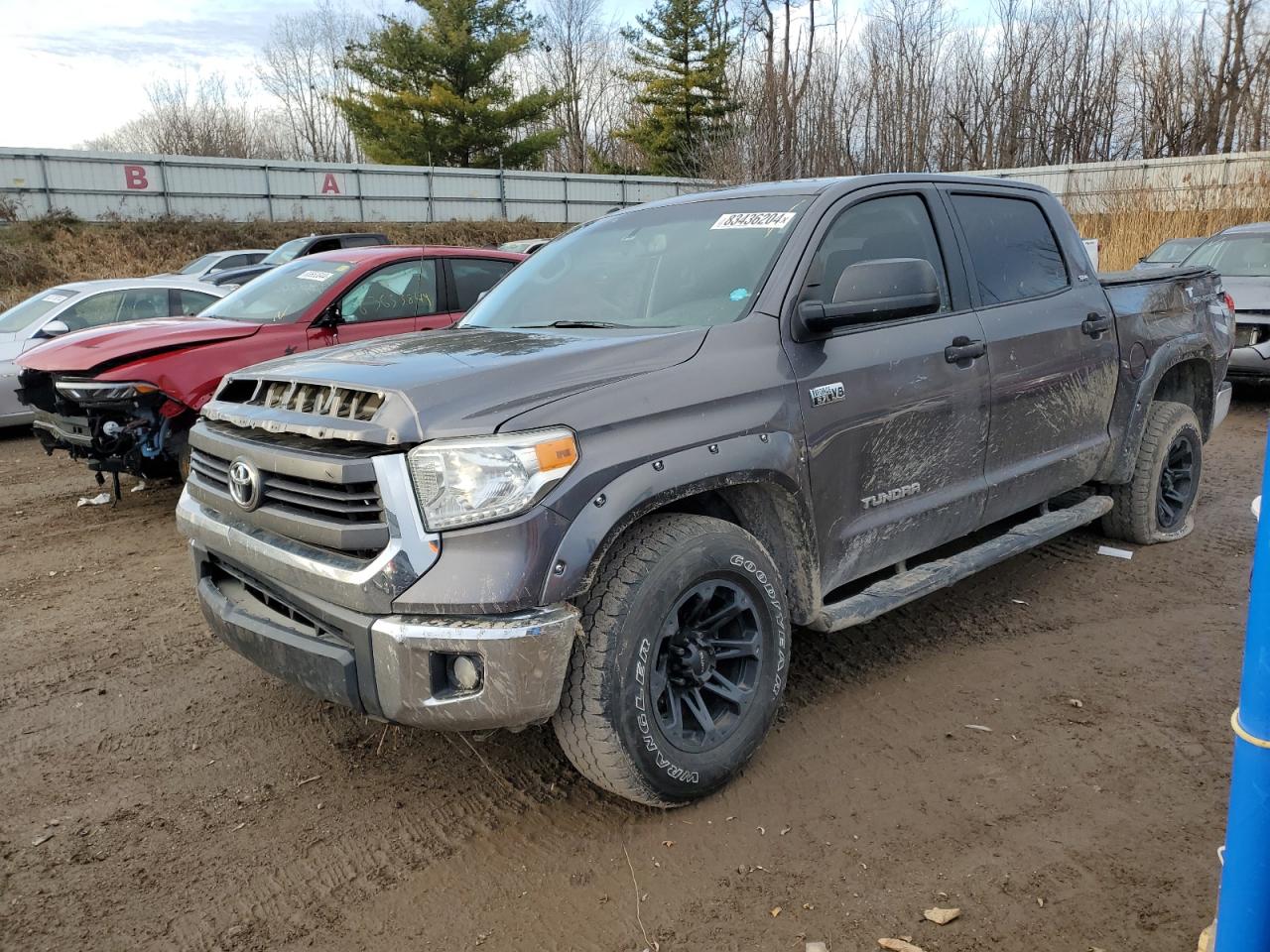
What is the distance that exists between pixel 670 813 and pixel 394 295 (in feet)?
17.9

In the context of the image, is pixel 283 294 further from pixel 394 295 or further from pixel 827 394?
pixel 827 394

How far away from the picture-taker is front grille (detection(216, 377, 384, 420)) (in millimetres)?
2680

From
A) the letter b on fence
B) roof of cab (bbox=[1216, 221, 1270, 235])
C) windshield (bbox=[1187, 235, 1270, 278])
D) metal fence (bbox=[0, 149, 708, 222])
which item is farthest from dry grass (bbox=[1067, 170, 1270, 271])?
the letter b on fence

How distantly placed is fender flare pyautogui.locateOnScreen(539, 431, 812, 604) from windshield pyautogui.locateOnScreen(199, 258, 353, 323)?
4.94 meters

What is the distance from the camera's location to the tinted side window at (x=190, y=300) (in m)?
10.1

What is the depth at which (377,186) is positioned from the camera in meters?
33.0

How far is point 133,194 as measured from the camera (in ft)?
93.5

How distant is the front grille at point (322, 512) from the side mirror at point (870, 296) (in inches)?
63.0

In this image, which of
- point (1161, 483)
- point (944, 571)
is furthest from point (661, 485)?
point (1161, 483)

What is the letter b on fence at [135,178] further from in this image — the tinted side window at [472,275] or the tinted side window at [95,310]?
the tinted side window at [472,275]

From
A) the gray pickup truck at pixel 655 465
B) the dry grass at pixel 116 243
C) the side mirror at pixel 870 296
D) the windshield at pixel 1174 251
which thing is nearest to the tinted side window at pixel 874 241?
the gray pickup truck at pixel 655 465

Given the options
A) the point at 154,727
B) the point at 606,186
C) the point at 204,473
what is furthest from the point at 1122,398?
the point at 606,186

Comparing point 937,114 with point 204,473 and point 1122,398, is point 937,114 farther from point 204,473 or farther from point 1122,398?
point 204,473

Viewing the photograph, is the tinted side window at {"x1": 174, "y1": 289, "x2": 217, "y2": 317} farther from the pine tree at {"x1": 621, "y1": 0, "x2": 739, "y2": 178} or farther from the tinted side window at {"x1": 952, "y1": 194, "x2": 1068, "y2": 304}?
the pine tree at {"x1": 621, "y1": 0, "x2": 739, "y2": 178}
